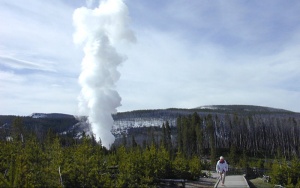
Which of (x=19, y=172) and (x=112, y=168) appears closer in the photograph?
(x=19, y=172)

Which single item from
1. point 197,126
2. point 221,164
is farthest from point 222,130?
point 221,164

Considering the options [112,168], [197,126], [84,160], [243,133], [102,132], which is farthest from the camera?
[243,133]

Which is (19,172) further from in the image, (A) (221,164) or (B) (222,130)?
(B) (222,130)

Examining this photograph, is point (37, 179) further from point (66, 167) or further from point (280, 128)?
point (280, 128)

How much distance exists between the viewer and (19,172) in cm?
1516

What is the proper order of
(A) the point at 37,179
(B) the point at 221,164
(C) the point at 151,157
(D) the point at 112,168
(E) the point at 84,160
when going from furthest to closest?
(D) the point at 112,168, (C) the point at 151,157, (B) the point at 221,164, (E) the point at 84,160, (A) the point at 37,179

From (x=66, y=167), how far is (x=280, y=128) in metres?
110

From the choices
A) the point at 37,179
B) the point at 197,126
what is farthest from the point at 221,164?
the point at 197,126

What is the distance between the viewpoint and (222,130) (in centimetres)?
12506

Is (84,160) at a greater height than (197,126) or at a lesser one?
lesser

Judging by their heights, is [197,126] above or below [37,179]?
above

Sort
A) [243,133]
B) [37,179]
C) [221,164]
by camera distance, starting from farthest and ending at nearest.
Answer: [243,133] → [221,164] → [37,179]

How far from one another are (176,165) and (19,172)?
62.3 ft

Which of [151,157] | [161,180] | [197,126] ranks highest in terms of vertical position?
[197,126]
